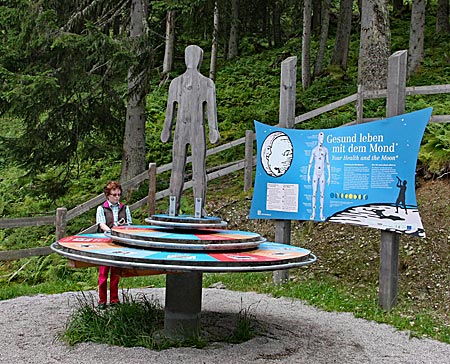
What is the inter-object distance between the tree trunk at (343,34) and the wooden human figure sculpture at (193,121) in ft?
Answer: 49.8

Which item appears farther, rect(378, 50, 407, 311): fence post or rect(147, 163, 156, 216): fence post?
rect(147, 163, 156, 216): fence post

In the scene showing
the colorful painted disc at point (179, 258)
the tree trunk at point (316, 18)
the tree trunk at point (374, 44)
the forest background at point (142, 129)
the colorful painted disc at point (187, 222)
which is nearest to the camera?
the colorful painted disc at point (179, 258)

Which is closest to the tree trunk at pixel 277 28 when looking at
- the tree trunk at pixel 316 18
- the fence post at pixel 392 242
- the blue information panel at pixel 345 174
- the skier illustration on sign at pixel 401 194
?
the tree trunk at pixel 316 18

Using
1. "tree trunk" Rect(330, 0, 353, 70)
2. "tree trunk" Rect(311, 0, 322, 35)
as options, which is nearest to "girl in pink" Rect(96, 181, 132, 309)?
"tree trunk" Rect(330, 0, 353, 70)

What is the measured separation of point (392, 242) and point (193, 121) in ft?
10.7

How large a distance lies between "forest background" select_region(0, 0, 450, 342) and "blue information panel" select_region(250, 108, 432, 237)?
1.27m

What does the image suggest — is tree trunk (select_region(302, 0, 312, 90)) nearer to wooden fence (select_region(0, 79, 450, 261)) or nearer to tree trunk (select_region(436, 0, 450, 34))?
tree trunk (select_region(436, 0, 450, 34))

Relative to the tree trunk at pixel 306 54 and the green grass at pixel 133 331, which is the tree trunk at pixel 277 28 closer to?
the tree trunk at pixel 306 54

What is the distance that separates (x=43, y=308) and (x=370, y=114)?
9.92m

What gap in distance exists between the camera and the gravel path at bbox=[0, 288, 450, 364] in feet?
18.7

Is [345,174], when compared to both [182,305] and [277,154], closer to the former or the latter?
[277,154]

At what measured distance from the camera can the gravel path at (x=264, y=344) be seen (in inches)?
225

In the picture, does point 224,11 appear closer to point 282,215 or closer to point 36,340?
point 282,215

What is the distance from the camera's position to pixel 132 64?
1280cm
